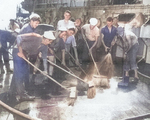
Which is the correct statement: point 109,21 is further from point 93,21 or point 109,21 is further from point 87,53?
A: point 87,53

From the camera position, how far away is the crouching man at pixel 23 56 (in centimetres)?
237

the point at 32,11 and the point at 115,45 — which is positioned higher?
the point at 32,11

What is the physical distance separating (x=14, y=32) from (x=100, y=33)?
5.08 ft

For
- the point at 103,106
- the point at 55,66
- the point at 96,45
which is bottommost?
the point at 103,106

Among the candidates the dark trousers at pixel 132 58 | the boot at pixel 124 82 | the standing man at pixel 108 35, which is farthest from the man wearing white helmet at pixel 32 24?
the boot at pixel 124 82

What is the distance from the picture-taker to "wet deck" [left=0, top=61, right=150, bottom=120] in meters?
2.29

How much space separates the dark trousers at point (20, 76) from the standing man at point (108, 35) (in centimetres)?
151

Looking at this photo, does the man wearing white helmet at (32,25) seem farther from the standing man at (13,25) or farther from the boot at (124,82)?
the boot at (124,82)

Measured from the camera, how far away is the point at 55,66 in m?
2.89

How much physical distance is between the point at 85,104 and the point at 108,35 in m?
1.37

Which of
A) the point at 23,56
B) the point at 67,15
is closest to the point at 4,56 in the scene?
the point at 23,56

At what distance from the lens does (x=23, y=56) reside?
7.83 feet

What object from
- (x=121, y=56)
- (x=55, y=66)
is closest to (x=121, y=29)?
(x=121, y=56)

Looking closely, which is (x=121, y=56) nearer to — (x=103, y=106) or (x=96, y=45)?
(x=96, y=45)
